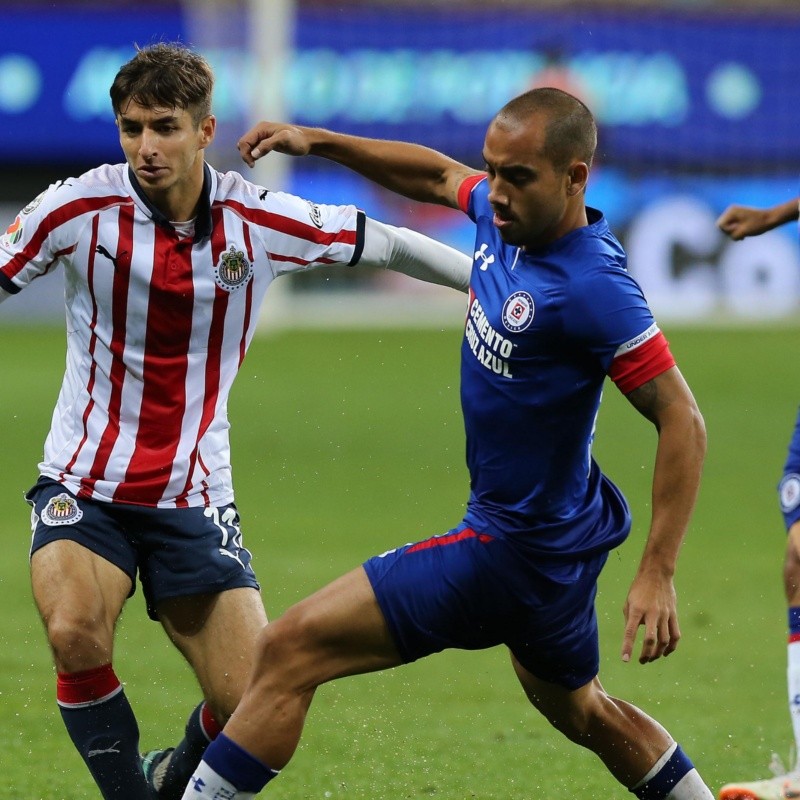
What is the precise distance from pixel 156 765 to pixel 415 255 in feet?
6.13

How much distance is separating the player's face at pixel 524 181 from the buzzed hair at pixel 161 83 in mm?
1070

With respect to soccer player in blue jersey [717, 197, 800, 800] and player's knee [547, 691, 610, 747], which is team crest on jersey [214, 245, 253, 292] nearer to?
player's knee [547, 691, 610, 747]

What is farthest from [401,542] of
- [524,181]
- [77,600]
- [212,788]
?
[524,181]

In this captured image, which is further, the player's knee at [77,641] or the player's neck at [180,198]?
the player's neck at [180,198]

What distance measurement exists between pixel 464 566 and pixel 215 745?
2.64 feet

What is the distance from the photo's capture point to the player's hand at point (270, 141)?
4.95 m

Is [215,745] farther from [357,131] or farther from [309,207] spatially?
[357,131]

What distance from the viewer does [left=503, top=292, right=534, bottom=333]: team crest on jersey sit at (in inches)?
169

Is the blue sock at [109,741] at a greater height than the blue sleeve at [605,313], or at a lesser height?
lesser

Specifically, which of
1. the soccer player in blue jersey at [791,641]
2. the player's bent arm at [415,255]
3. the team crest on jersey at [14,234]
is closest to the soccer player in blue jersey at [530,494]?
the player's bent arm at [415,255]

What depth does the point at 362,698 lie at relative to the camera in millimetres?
6762

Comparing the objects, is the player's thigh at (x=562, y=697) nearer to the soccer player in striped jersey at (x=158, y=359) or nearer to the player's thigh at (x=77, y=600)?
the soccer player in striped jersey at (x=158, y=359)

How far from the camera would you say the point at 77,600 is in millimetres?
4602

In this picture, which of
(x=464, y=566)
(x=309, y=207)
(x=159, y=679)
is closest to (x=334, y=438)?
(x=159, y=679)
